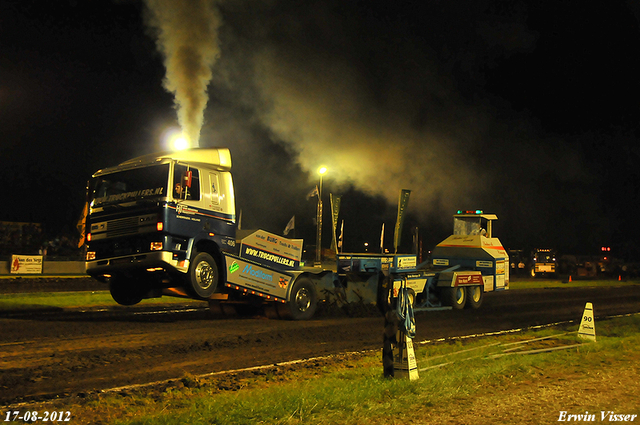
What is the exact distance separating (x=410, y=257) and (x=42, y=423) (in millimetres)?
13733

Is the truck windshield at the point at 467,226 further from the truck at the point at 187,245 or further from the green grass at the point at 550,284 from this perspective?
the green grass at the point at 550,284

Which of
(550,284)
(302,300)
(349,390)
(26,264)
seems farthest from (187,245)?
(550,284)

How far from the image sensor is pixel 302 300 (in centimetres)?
1459

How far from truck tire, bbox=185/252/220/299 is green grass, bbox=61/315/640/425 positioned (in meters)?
3.87

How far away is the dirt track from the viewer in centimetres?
770

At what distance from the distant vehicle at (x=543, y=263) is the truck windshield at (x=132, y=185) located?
148 ft

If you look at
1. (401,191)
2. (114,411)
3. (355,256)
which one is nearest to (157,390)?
(114,411)

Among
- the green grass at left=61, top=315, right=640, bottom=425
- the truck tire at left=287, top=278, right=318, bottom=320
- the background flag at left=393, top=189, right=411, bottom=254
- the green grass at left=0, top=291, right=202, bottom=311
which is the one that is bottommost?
the green grass at left=61, top=315, right=640, bottom=425

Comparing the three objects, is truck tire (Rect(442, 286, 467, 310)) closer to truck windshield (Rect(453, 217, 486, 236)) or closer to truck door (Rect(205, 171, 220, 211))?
truck windshield (Rect(453, 217, 486, 236))

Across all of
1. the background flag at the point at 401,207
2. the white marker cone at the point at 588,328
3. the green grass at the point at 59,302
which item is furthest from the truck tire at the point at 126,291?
the background flag at the point at 401,207

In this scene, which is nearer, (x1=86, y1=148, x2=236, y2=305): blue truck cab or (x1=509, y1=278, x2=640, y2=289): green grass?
(x1=86, y1=148, x2=236, y2=305): blue truck cab

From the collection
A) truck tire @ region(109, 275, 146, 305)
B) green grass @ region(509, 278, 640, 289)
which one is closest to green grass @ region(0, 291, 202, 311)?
truck tire @ region(109, 275, 146, 305)

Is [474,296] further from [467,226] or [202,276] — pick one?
[202,276]

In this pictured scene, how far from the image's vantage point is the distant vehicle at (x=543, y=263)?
50.2 m
